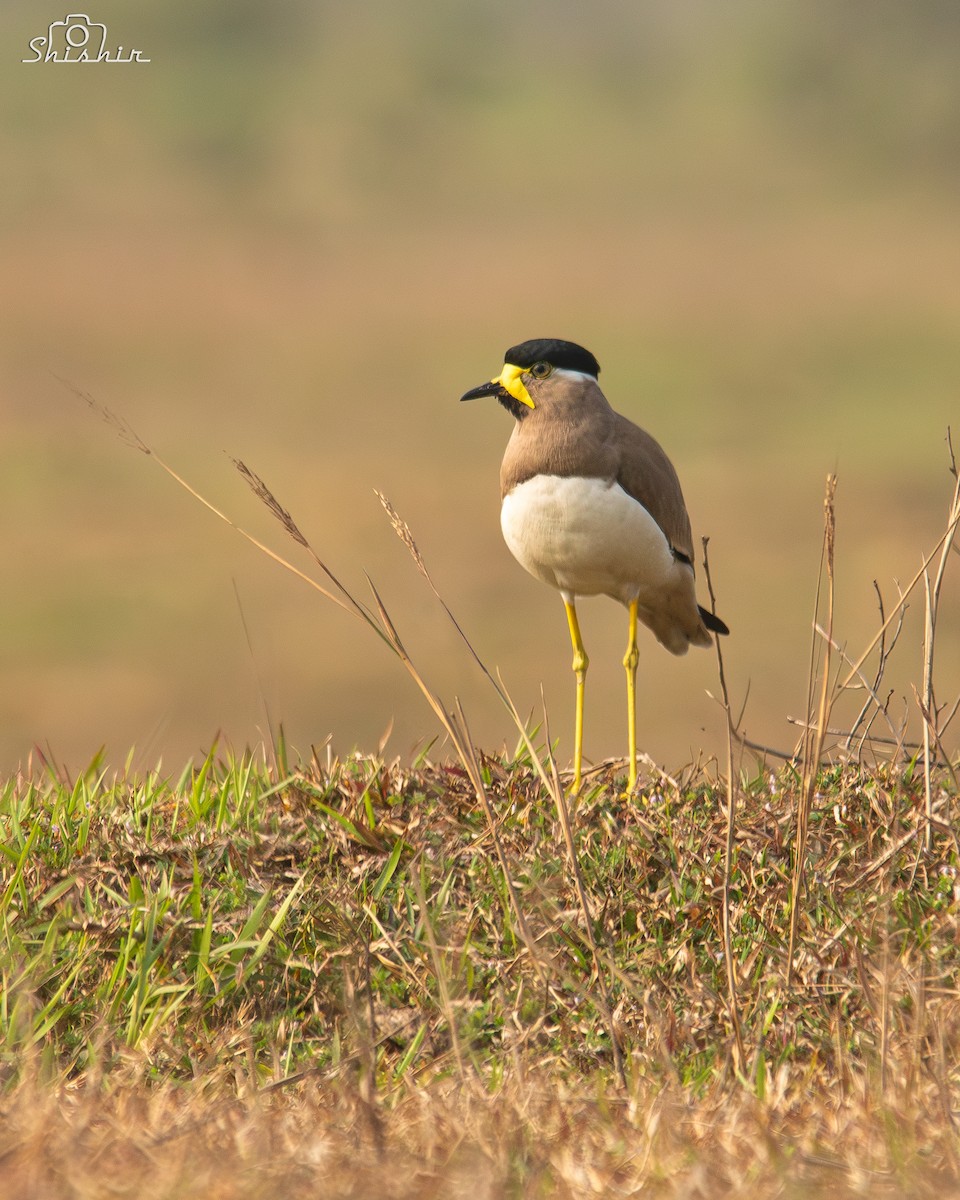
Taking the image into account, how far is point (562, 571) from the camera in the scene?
15.1 ft

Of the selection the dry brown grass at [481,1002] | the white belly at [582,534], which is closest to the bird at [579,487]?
the white belly at [582,534]

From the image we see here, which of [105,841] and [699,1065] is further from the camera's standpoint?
[105,841]

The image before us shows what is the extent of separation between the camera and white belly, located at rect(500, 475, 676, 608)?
443cm

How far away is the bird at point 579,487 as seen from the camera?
4.45 metres

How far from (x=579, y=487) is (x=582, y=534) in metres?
0.15

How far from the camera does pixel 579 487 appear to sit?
4422 mm

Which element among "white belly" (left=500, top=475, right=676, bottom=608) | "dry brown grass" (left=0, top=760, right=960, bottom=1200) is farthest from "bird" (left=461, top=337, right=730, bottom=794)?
"dry brown grass" (left=0, top=760, right=960, bottom=1200)

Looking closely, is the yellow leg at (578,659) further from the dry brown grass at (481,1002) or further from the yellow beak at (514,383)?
the yellow beak at (514,383)

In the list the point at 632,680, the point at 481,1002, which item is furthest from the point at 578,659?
the point at 481,1002

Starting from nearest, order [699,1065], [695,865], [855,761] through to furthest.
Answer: [699,1065]
[695,865]
[855,761]

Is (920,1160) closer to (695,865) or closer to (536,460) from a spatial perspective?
(695,865)

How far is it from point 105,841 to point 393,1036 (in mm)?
1220

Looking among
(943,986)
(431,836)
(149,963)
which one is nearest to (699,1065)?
(943,986)

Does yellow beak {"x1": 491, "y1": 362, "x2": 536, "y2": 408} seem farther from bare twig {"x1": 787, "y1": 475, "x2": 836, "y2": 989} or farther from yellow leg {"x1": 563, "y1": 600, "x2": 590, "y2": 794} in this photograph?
bare twig {"x1": 787, "y1": 475, "x2": 836, "y2": 989}
